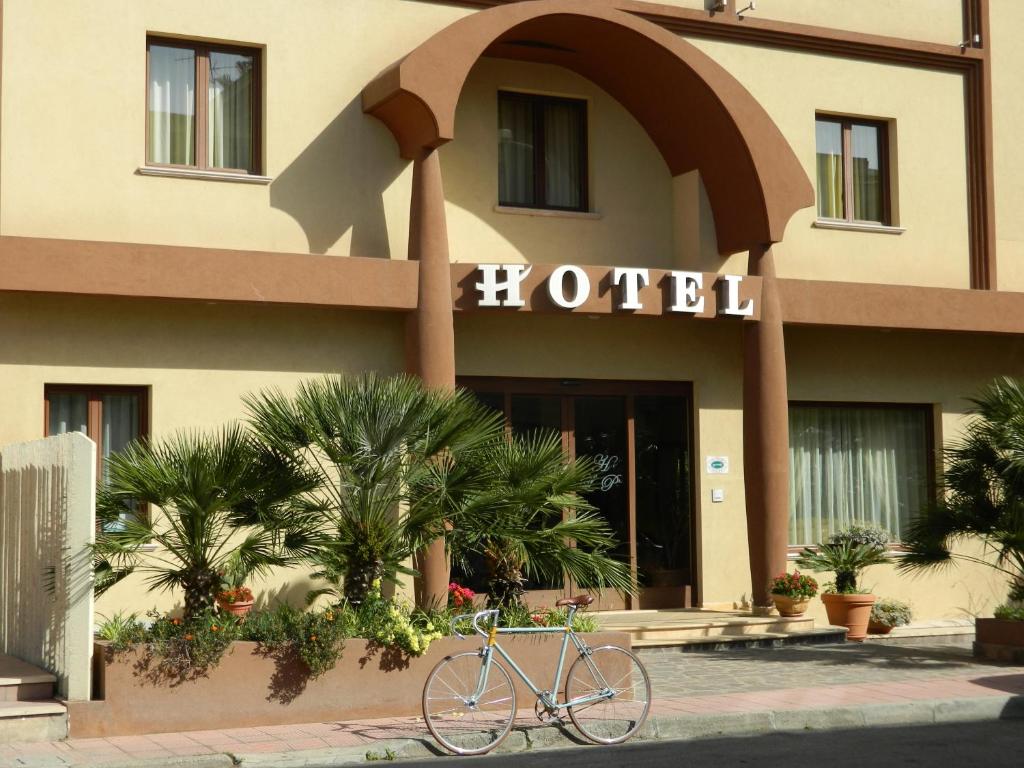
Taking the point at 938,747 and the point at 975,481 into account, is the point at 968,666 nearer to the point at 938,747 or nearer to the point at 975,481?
the point at 975,481

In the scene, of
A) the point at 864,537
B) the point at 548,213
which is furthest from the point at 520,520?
the point at 864,537

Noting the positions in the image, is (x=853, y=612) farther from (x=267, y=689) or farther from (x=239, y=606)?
(x=267, y=689)

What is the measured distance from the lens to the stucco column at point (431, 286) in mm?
16125

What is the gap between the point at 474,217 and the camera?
17.6 m

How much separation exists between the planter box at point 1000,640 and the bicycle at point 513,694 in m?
5.65

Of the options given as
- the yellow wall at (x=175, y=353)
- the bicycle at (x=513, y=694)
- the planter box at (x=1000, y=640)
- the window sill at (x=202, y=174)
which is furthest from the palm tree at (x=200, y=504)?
the planter box at (x=1000, y=640)

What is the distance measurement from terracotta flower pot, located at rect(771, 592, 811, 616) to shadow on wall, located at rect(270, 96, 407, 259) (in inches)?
246

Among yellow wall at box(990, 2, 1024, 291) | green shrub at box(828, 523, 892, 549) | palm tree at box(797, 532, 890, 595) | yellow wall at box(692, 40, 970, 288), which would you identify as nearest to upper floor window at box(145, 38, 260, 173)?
yellow wall at box(692, 40, 970, 288)

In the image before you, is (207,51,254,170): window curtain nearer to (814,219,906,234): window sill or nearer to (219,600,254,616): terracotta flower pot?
(219,600,254,616): terracotta flower pot

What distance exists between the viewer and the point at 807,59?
756 inches

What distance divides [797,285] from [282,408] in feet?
28.0

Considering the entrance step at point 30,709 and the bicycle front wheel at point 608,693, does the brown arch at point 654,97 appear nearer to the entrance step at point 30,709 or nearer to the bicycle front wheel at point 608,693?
the bicycle front wheel at point 608,693

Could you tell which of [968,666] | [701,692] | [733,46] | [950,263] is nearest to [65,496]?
[701,692]

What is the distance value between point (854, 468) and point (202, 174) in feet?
32.1
